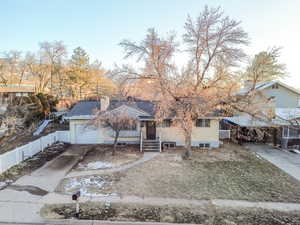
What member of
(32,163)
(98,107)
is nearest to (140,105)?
(98,107)

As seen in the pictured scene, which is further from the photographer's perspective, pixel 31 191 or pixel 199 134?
pixel 199 134

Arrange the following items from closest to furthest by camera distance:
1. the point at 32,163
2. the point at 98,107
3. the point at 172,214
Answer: the point at 172,214 < the point at 32,163 < the point at 98,107

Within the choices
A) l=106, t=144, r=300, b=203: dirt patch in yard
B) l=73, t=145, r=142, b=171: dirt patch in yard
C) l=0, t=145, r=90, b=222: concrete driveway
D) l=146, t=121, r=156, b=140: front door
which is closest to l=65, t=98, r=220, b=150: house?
l=146, t=121, r=156, b=140: front door

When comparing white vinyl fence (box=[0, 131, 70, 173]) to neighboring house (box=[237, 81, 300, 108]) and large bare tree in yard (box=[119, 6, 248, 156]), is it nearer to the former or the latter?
large bare tree in yard (box=[119, 6, 248, 156])

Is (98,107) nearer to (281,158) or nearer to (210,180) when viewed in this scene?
(210,180)

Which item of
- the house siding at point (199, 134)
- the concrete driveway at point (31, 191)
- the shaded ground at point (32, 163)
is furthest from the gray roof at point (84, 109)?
the house siding at point (199, 134)

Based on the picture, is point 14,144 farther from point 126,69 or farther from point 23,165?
point 126,69

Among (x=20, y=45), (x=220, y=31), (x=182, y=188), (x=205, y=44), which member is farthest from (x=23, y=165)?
(x=20, y=45)

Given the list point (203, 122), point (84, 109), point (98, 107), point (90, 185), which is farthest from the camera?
point (98, 107)
